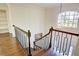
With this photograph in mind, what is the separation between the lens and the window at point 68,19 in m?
2.20

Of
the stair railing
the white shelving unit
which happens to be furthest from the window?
the white shelving unit

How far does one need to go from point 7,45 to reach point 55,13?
1.95 meters

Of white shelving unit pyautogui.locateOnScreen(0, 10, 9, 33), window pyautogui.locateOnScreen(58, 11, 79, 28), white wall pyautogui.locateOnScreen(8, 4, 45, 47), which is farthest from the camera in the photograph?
white wall pyautogui.locateOnScreen(8, 4, 45, 47)

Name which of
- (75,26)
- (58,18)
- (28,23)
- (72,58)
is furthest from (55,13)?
(72,58)

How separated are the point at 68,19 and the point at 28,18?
4.19 feet

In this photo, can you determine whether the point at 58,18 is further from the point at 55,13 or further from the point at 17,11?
the point at 17,11

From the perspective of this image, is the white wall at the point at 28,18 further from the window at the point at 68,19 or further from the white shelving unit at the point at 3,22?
the window at the point at 68,19

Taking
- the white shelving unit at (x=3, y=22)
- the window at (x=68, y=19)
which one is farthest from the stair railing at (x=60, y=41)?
the white shelving unit at (x=3, y=22)

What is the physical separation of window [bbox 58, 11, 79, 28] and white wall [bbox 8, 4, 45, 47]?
0.52m

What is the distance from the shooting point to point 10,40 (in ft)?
10.5

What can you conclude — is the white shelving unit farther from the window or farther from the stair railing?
the window

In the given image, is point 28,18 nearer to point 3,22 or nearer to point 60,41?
point 3,22

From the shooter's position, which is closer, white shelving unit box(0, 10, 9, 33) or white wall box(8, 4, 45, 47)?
white shelving unit box(0, 10, 9, 33)

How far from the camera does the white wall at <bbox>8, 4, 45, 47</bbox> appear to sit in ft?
8.51
